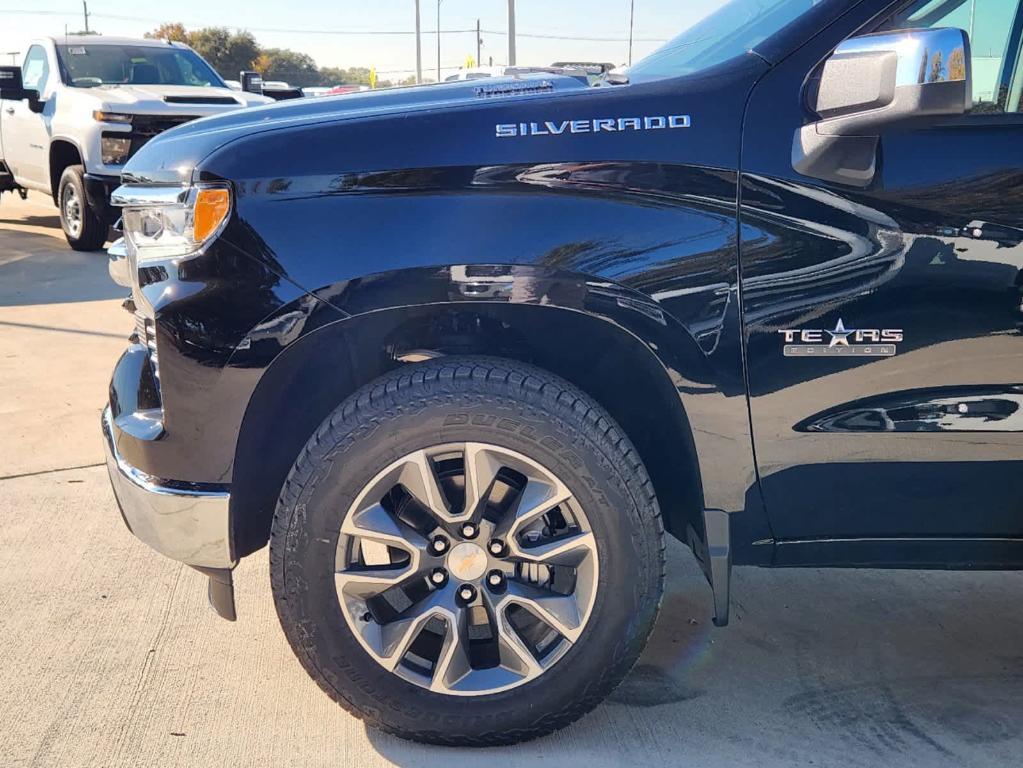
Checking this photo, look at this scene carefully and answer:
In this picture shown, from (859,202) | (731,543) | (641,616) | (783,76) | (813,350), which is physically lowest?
(641,616)

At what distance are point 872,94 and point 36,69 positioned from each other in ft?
34.2

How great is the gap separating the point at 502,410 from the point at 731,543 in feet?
2.10

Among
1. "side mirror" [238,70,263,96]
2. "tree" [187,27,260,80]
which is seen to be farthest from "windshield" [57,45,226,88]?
"tree" [187,27,260,80]

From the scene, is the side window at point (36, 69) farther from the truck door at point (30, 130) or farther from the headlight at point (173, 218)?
Result: the headlight at point (173, 218)

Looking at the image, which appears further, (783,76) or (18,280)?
(18,280)

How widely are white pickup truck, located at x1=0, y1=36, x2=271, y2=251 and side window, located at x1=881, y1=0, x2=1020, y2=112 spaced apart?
7944 mm

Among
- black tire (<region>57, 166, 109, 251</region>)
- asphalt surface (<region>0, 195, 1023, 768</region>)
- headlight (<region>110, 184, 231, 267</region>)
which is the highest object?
headlight (<region>110, 184, 231, 267</region>)

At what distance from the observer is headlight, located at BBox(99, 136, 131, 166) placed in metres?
9.15

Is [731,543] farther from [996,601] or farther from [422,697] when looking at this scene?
[996,601]

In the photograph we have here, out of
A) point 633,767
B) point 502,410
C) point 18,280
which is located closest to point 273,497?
point 502,410

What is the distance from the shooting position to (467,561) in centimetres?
240

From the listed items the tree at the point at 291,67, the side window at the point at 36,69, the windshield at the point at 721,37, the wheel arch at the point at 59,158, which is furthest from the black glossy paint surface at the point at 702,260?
the tree at the point at 291,67

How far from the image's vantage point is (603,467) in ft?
7.63

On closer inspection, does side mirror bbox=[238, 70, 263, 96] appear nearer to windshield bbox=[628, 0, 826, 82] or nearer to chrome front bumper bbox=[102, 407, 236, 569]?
windshield bbox=[628, 0, 826, 82]
